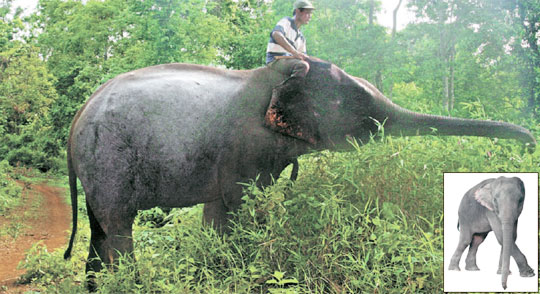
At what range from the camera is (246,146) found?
13.0 ft

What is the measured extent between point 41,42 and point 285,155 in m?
12.3

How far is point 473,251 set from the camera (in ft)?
10.5

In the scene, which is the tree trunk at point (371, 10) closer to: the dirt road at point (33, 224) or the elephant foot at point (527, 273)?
the dirt road at point (33, 224)

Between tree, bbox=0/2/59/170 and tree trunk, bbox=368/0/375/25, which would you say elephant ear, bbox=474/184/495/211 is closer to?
tree trunk, bbox=368/0/375/25

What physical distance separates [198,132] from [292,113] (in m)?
0.72

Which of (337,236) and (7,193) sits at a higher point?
(337,236)

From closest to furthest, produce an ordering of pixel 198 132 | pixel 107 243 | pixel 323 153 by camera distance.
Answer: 1. pixel 198 132
2. pixel 107 243
3. pixel 323 153

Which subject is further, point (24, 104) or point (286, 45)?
point (24, 104)

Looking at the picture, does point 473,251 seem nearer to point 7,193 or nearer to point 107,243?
point 107,243

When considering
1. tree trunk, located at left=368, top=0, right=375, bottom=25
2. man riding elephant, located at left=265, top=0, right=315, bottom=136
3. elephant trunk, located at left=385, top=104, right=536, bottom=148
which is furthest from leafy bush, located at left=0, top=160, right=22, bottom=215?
tree trunk, located at left=368, top=0, right=375, bottom=25

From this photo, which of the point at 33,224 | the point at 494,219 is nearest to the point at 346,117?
the point at 494,219

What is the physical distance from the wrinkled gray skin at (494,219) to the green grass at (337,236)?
0.20 meters

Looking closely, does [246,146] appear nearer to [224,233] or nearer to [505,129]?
[224,233]

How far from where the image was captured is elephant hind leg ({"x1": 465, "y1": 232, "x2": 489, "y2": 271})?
3145 mm
